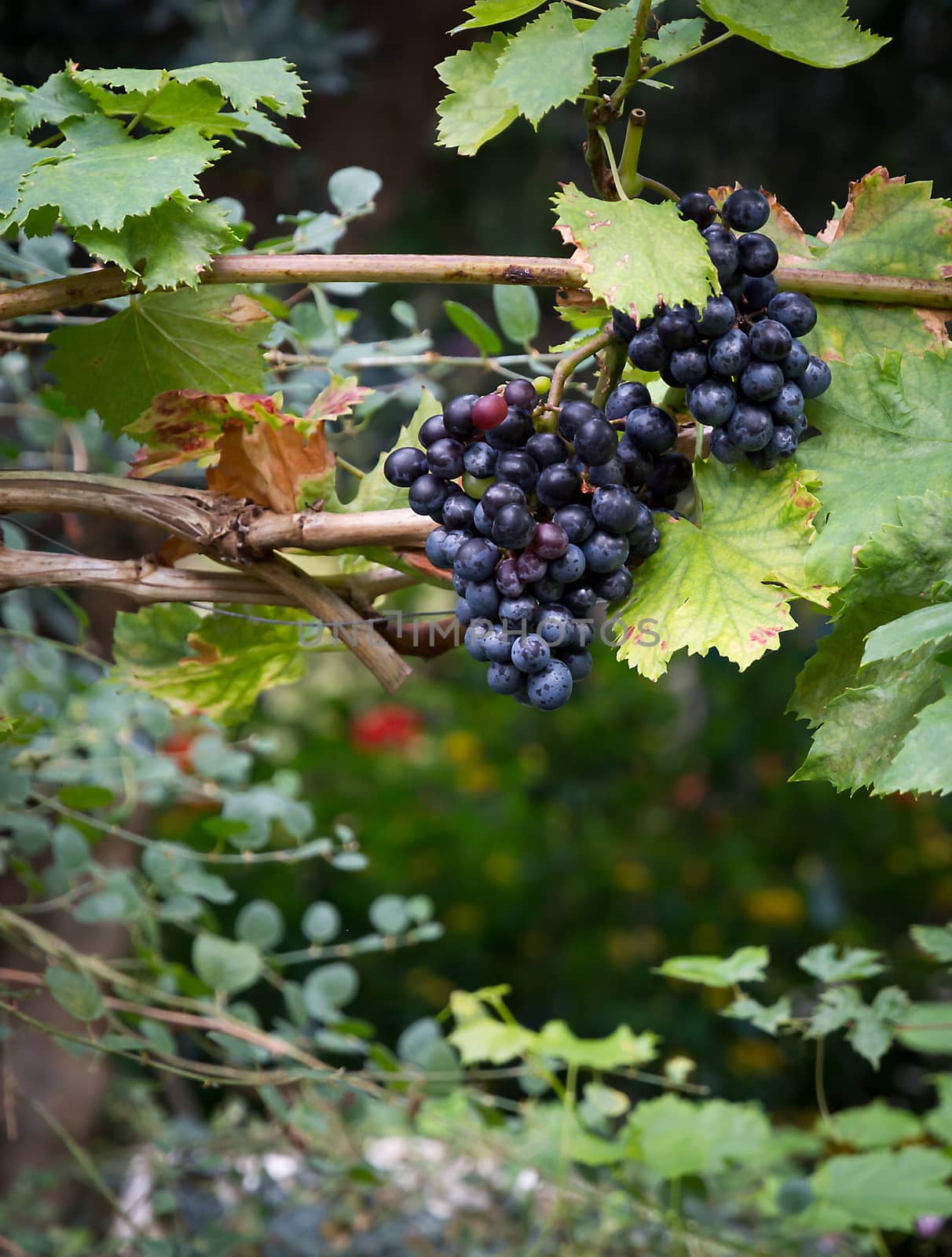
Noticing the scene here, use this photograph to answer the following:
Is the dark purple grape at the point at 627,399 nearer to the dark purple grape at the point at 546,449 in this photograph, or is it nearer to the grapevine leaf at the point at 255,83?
the dark purple grape at the point at 546,449

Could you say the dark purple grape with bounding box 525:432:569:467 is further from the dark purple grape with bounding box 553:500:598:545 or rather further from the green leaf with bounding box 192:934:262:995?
the green leaf with bounding box 192:934:262:995

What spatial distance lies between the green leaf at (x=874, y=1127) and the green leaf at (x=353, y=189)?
87 centimetres

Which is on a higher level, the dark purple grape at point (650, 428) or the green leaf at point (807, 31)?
the green leaf at point (807, 31)

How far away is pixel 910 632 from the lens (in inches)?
15.3

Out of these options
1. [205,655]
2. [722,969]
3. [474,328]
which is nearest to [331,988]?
[722,969]

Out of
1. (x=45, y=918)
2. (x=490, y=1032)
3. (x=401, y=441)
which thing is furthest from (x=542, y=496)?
(x=45, y=918)

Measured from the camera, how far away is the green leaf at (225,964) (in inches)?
33.8

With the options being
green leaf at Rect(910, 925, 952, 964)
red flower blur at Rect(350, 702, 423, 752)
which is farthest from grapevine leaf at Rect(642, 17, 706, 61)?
red flower blur at Rect(350, 702, 423, 752)

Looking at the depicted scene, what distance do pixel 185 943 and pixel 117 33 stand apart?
1.62m

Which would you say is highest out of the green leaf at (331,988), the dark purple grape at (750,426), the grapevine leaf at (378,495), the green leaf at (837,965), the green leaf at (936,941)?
the dark purple grape at (750,426)

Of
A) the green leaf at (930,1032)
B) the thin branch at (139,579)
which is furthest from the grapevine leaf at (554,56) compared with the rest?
the green leaf at (930,1032)

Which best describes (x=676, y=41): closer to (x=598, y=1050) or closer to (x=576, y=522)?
(x=576, y=522)

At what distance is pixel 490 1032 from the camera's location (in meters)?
0.96

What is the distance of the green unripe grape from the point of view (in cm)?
45
